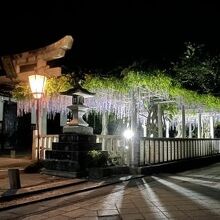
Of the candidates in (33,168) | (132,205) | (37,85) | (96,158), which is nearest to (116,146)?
(96,158)

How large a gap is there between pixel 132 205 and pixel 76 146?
4346mm

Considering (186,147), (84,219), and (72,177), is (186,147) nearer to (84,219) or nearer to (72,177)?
(72,177)

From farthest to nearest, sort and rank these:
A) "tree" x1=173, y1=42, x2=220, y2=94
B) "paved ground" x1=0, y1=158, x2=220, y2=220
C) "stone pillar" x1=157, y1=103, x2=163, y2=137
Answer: "stone pillar" x1=157, y1=103, x2=163, y2=137 < "tree" x1=173, y1=42, x2=220, y2=94 < "paved ground" x1=0, y1=158, x2=220, y2=220

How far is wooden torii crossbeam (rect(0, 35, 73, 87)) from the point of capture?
11367mm

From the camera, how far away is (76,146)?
11328mm

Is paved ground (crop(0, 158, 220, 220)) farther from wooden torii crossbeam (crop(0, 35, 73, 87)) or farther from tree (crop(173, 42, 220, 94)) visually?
tree (crop(173, 42, 220, 94))

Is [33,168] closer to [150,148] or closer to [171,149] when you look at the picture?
[150,148]

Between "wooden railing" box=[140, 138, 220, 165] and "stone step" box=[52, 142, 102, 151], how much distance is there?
6.65 ft

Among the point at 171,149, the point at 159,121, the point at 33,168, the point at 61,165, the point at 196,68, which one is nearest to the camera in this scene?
the point at 61,165

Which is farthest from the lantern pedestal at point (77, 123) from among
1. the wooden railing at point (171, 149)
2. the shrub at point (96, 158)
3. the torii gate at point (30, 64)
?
the wooden railing at point (171, 149)

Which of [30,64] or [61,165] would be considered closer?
[61,165]

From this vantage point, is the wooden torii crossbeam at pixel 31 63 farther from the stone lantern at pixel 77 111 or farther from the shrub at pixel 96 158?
the shrub at pixel 96 158

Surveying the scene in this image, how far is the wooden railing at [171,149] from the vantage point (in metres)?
13.3

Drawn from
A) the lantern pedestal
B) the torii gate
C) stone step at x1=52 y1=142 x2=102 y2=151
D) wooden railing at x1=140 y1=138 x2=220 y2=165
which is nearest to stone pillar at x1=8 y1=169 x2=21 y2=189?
stone step at x1=52 y1=142 x2=102 y2=151
